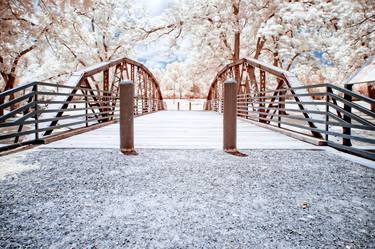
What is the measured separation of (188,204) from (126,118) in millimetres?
2303

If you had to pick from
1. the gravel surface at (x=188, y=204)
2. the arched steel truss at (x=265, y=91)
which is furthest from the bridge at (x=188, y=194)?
the arched steel truss at (x=265, y=91)

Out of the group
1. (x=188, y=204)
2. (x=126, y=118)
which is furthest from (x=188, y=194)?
(x=126, y=118)

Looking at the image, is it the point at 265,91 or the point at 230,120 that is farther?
the point at 265,91

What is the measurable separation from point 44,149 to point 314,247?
4194 millimetres

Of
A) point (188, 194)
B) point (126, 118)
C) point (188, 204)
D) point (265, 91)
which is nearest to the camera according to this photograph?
point (188, 204)

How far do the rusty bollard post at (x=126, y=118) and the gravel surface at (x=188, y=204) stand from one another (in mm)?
576

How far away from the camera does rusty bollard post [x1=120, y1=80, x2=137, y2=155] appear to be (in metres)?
4.06

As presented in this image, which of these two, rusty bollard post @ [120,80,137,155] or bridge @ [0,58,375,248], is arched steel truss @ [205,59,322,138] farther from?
rusty bollard post @ [120,80,137,155]

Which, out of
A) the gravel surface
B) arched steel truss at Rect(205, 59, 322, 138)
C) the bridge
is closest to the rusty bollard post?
the bridge

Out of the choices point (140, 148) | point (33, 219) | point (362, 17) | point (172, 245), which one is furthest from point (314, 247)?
point (362, 17)

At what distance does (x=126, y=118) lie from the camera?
405cm

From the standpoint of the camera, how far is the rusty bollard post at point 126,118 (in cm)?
406

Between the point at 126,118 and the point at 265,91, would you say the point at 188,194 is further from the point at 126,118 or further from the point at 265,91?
the point at 265,91

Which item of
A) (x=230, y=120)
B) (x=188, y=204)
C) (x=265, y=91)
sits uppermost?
(x=265, y=91)
